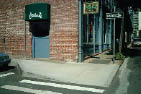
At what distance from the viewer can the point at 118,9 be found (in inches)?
779

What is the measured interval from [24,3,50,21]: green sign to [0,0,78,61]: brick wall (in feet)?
1.86

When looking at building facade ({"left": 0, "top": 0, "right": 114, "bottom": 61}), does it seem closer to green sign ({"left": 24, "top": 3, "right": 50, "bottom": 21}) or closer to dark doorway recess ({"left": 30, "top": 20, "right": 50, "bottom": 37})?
dark doorway recess ({"left": 30, "top": 20, "right": 50, "bottom": 37})

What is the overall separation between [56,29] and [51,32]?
1.51 ft

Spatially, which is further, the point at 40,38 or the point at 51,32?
the point at 40,38

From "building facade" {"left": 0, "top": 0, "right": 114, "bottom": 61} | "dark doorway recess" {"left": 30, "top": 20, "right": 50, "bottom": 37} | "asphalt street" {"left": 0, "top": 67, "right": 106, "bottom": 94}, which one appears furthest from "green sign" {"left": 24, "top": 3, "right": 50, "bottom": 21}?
"asphalt street" {"left": 0, "top": 67, "right": 106, "bottom": 94}

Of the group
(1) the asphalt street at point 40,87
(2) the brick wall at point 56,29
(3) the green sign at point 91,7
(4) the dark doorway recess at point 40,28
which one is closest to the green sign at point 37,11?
(2) the brick wall at point 56,29

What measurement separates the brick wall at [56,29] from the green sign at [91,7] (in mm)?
666

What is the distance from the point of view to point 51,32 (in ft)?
45.8

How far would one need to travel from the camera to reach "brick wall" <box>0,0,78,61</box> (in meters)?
13.2

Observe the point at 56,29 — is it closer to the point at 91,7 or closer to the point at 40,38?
the point at 40,38

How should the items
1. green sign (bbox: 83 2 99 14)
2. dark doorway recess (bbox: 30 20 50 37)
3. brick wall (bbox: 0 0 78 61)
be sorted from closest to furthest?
green sign (bbox: 83 2 99 14)
brick wall (bbox: 0 0 78 61)
dark doorway recess (bbox: 30 20 50 37)

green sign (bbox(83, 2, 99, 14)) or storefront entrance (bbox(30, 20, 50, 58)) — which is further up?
green sign (bbox(83, 2, 99, 14))

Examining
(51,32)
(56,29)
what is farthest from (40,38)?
(56,29)

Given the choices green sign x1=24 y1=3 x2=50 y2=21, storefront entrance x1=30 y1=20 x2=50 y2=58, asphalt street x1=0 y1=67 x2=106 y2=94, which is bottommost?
asphalt street x1=0 y1=67 x2=106 y2=94
